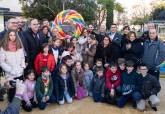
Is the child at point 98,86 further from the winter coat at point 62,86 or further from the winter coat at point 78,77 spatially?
the winter coat at point 62,86

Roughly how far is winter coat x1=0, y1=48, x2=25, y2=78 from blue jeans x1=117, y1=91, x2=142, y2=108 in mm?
Result: 2043

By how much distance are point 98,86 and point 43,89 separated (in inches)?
47.7

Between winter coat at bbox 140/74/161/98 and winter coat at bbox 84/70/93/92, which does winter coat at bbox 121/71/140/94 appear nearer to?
winter coat at bbox 140/74/161/98

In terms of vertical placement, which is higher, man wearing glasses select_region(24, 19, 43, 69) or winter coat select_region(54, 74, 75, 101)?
man wearing glasses select_region(24, 19, 43, 69)

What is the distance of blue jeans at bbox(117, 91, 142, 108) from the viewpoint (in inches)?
252

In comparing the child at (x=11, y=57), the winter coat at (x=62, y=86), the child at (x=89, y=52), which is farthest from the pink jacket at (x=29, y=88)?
the child at (x=89, y=52)

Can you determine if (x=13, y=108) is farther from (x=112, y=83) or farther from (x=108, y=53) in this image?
(x=108, y=53)

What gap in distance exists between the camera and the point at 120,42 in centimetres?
729

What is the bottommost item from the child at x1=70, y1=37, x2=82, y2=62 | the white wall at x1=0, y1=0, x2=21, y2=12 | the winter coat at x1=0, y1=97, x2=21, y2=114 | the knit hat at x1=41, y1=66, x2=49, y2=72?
the winter coat at x1=0, y1=97, x2=21, y2=114

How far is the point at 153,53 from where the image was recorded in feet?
21.9

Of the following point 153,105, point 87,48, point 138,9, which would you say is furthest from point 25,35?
point 138,9

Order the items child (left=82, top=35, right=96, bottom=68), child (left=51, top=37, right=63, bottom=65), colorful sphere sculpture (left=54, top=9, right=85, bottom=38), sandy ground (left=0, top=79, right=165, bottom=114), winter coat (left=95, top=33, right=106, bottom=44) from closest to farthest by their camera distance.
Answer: sandy ground (left=0, top=79, right=165, bottom=114) → child (left=51, top=37, right=63, bottom=65) → child (left=82, top=35, right=96, bottom=68) → winter coat (left=95, top=33, right=106, bottom=44) → colorful sphere sculpture (left=54, top=9, right=85, bottom=38)

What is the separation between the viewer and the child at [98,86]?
690 centimetres

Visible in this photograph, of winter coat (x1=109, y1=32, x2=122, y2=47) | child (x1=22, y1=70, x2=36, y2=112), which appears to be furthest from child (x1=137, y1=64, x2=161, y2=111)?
child (x1=22, y1=70, x2=36, y2=112)
